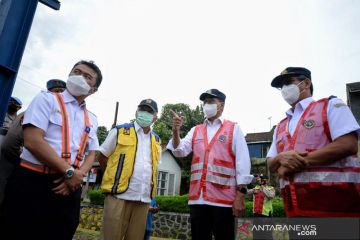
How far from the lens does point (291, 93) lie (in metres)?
2.71

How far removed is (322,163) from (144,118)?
98.7 inches

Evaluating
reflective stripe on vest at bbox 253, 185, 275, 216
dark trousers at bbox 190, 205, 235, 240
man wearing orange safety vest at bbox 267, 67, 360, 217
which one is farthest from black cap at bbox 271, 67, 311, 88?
reflective stripe on vest at bbox 253, 185, 275, 216

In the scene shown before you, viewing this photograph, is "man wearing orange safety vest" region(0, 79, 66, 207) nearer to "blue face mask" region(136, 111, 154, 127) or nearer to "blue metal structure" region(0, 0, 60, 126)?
"blue metal structure" region(0, 0, 60, 126)

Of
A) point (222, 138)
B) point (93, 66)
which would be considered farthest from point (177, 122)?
point (93, 66)

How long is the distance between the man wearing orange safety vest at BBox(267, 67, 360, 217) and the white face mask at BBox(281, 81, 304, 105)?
208 millimetres

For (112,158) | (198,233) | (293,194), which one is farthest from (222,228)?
(112,158)

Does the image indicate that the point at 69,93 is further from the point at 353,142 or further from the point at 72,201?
the point at 353,142

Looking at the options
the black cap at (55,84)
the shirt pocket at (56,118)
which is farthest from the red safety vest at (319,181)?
the black cap at (55,84)

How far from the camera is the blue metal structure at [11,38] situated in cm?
285

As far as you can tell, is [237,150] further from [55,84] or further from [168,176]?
[168,176]

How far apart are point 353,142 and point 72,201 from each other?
2.34m

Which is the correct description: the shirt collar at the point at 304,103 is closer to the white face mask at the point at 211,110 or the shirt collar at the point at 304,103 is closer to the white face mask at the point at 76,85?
the white face mask at the point at 211,110

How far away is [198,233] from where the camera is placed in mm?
3166

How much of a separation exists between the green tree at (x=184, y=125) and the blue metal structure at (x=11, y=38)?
16.4m
